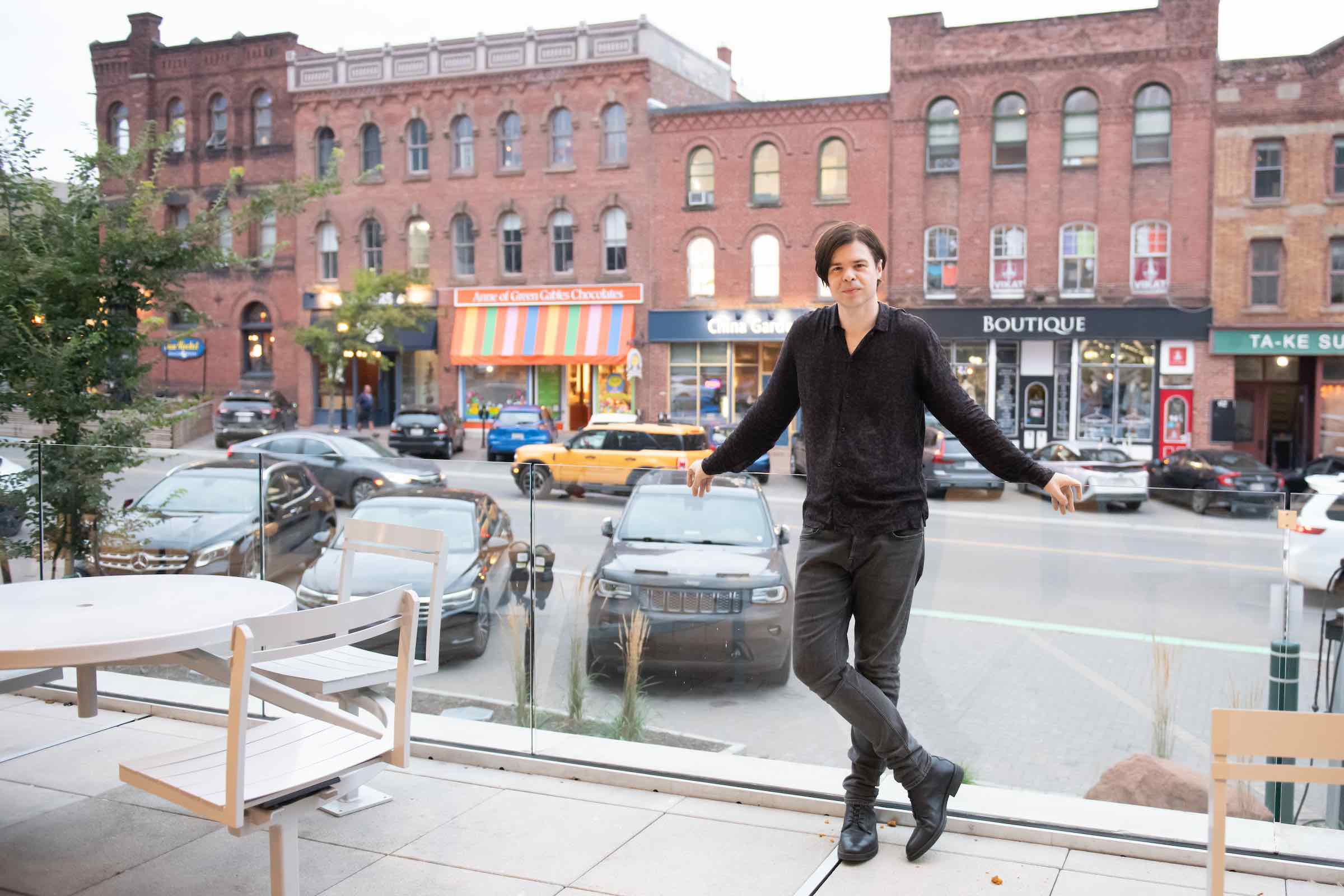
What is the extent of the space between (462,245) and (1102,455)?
23.1 m

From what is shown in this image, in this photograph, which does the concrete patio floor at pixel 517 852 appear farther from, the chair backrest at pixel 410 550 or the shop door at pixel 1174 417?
the shop door at pixel 1174 417

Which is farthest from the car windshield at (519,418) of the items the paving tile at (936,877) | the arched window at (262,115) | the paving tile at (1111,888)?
the paving tile at (1111,888)

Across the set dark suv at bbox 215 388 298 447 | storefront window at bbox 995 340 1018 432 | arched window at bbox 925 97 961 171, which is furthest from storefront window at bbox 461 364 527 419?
storefront window at bbox 995 340 1018 432

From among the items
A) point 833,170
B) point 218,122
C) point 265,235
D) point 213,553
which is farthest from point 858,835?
point 218,122

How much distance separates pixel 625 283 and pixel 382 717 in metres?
32.7

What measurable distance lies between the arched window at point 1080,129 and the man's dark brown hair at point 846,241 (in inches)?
1229

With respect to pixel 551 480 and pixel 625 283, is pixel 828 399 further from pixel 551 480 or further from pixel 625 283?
pixel 625 283

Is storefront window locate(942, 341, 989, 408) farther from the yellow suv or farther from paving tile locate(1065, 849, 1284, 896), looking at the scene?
paving tile locate(1065, 849, 1284, 896)

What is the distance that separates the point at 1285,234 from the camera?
3086cm

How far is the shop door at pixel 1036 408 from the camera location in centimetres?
3269

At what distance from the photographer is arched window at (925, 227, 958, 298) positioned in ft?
109

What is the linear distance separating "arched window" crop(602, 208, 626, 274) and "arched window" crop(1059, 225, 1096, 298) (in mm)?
13207

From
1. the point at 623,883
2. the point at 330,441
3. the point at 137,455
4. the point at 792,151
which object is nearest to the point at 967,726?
the point at 623,883

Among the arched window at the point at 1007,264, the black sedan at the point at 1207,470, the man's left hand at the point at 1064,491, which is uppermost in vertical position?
the arched window at the point at 1007,264
